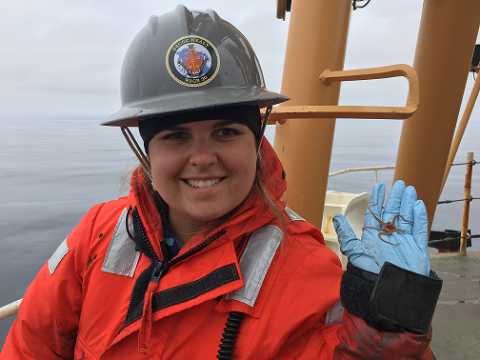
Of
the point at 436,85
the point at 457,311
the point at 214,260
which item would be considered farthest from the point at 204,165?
the point at 457,311

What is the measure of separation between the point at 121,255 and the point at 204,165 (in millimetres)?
563

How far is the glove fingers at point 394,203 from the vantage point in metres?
1.19

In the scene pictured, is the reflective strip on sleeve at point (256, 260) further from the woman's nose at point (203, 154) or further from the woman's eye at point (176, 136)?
the woman's eye at point (176, 136)

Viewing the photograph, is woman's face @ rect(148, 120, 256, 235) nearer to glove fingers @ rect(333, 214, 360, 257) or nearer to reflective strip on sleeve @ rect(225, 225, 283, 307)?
reflective strip on sleeve @ rect(225, 225, 283, 307)

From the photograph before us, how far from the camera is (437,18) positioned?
2.11 meters

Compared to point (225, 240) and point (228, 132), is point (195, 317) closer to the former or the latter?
point (225, 240)

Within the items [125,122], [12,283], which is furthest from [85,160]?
[125,122]

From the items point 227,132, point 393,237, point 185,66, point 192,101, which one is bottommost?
point 393,237

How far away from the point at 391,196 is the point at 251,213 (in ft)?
2.10

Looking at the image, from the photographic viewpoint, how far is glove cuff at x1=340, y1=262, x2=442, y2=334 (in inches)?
34.4

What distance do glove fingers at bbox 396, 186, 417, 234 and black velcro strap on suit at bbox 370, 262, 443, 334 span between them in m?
0.29

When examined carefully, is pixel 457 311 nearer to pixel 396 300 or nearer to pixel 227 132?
pixel 396 300

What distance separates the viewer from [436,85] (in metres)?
2.18

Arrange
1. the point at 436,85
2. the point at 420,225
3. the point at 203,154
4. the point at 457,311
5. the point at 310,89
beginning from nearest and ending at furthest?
the point at 203,154 → the point at 420,225 → the point at 310,89 → the point at 436,85 → the point at 457,311
